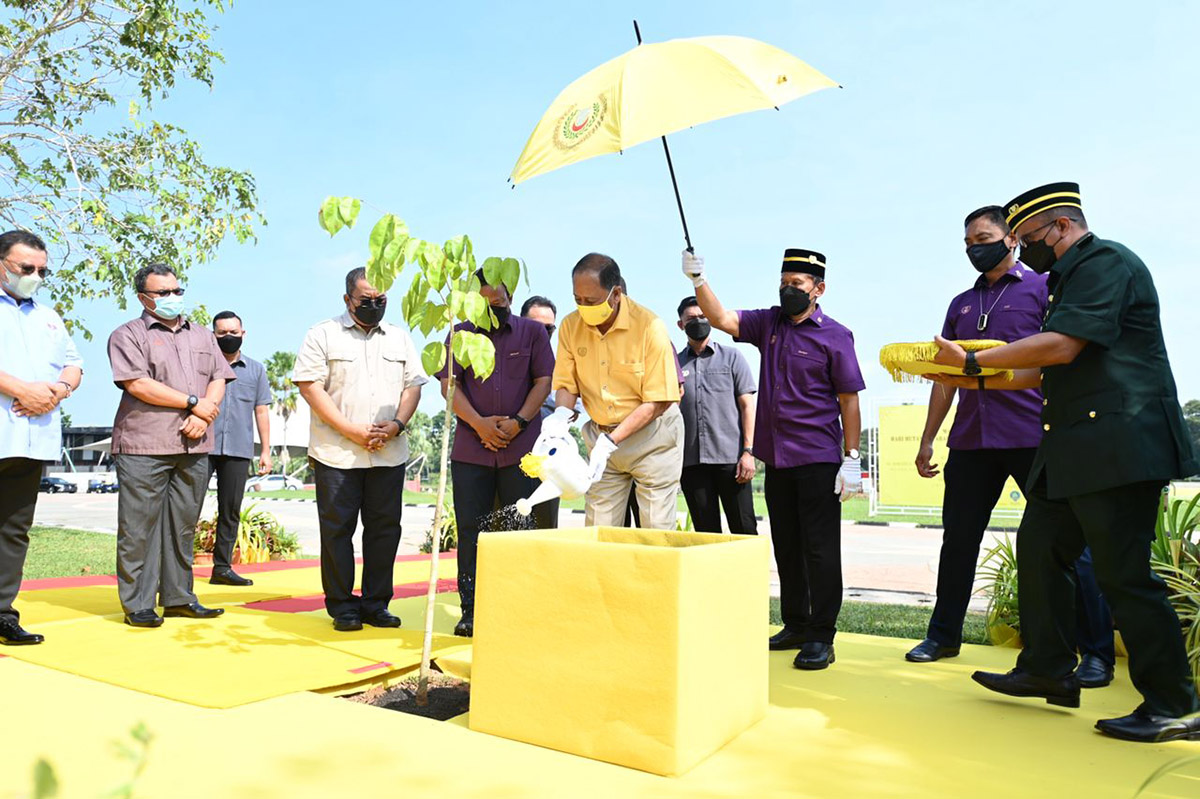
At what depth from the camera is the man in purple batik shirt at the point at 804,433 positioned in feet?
12.8

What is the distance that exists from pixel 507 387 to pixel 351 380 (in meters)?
0.87

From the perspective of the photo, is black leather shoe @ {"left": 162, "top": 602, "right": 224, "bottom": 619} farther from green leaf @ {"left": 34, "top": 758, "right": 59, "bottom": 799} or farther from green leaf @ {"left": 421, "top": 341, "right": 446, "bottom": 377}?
green leaf @ {"left": 34, "top": 758, "right": 59, "bottom": 799}

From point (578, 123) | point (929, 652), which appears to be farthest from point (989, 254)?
point (578, 123)

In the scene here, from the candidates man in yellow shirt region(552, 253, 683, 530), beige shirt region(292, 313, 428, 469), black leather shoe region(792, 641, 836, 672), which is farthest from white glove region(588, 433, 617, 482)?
beige shirt region(292, 313, 428, 469)

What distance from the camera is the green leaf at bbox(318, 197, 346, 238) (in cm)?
307

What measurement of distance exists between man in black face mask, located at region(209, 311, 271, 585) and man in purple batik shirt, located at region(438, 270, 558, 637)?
2.63 metres

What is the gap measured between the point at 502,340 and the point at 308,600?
2.41 meters

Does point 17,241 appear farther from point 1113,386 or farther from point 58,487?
point 58,487

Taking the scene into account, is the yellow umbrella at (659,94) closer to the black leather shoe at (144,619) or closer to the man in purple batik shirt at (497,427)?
the man in purple batik shirt at (497,427)

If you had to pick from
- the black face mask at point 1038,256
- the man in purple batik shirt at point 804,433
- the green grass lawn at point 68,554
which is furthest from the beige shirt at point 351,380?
the green grass lawn at point 68,554

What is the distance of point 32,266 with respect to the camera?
4.28 meters

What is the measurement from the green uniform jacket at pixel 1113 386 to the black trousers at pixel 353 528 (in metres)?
3.19

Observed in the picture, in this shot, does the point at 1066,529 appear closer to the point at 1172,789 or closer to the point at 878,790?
the point at 1172,789

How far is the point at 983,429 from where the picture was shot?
151 inches
